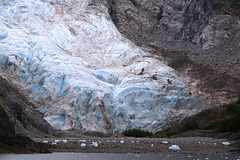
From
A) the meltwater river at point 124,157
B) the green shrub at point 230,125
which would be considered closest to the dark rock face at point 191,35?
the green shrub at point 230,125

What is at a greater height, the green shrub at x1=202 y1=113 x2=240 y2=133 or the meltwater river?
the meltwater river

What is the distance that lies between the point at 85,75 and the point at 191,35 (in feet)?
68.2

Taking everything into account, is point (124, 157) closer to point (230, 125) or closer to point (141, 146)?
point (141, 146)

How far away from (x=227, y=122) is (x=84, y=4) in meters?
28.1

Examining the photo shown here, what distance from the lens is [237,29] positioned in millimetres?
47906

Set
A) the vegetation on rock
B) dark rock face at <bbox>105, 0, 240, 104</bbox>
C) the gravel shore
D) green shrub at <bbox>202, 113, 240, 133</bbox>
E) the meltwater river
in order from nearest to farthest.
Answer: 1. the meltwater river
2. the gravel shore
3. green shrub at <bbox>202, 113, 240, 133</bbox>
4. the vegetation on rock
5. dark rock face at <bbox>105, 0, 240, 104</bbox>

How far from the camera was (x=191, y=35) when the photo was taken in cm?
4944

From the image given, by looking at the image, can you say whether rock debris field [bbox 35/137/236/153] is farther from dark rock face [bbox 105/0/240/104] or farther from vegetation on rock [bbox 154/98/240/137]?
dark rock face [bbox 105/0/240/104]

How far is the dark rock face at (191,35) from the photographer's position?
39.3 metres

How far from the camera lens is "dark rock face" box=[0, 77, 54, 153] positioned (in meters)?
14.8

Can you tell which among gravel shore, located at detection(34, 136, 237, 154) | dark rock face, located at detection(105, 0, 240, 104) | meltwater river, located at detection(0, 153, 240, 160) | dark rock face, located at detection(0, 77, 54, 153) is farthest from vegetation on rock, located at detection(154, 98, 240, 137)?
dark rock face, located at detection(0, 77, 54, 153)

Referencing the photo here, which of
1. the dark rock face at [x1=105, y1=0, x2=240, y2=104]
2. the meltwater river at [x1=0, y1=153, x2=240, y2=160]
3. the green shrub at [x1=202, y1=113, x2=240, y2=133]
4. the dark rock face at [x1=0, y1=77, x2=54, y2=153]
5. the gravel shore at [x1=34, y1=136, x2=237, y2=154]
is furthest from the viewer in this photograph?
the dark rock face at [x1=105, y1=0, x2=240, y2=104]

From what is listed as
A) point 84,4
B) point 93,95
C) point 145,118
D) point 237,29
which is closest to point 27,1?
point 84,4

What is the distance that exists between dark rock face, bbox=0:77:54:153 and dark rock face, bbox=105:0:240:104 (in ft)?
59.3
